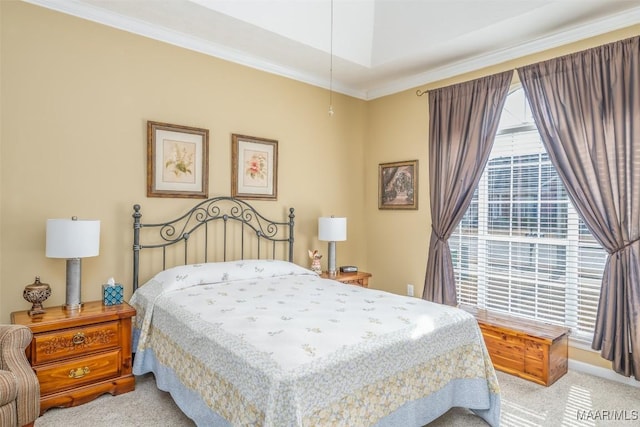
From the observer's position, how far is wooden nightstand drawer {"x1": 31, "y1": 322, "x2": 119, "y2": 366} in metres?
2.38

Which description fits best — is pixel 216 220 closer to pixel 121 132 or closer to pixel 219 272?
pixel 219 272

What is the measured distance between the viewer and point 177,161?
134 inches

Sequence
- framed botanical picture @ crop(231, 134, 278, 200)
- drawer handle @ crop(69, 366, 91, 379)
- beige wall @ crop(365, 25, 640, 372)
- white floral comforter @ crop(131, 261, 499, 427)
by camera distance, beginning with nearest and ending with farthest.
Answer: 1. white floral comforter @ crop(131, 261, 499, 427)
2. drawer handle @ crop(69, 366, 91, 379)
3. framed botanical picture @ crop(231, 134, 278, 200)
4. beige wall @ crop(365, 25, 640, 372)

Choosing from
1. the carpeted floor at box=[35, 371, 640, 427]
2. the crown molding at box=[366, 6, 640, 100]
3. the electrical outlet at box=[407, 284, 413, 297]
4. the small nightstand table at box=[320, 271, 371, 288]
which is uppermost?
the crown molding at box=[366, 6, 640, 100]

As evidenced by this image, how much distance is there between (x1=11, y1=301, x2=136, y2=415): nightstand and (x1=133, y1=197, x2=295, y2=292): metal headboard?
0.53 meters

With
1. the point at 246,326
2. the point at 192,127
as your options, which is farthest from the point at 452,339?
the point at 192,127

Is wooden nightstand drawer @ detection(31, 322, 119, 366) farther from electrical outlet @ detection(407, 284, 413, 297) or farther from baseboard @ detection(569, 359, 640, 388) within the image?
baseboard @ detection(569, 359, 640, 388)

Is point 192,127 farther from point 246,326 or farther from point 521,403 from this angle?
point 521,403

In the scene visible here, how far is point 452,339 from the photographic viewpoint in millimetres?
2238

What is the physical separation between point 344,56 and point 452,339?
2.86m

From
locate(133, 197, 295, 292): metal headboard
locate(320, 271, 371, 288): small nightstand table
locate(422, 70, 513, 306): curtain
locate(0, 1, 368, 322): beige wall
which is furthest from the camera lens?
locate(320, 271, 371, 288): small nightstand table

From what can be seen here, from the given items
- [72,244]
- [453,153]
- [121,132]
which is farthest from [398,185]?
[72,244]

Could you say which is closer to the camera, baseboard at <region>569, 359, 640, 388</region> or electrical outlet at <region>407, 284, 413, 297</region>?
baseboard at <region>569, 359, 640, 388</region>

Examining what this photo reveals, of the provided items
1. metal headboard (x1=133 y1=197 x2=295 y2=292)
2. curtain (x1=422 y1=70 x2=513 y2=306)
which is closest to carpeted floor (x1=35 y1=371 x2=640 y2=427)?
metal headboard (x1=133 y1=197 x2=295 y2=292)
